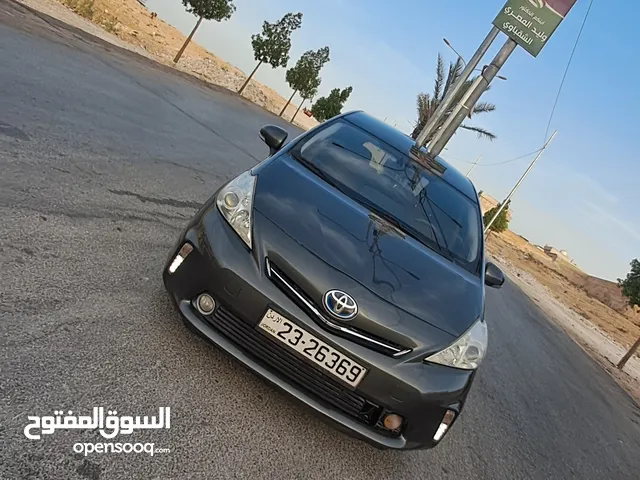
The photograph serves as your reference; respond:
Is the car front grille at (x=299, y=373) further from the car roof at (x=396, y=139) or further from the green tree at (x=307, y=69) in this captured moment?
the green tree at (x=307, y=69)

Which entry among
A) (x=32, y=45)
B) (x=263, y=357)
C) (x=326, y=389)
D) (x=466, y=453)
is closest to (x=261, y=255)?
(x=263, y=357)

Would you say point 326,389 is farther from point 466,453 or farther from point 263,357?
point 466,453

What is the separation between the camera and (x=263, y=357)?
2.62 m

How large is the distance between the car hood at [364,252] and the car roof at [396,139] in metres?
1.22

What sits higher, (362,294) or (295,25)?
(295,25)

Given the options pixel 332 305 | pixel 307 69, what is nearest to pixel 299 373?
pixel 332 305

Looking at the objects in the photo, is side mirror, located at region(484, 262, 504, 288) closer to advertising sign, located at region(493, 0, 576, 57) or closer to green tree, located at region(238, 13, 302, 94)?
advertising sign, located at region(493, 0, 576, 57)

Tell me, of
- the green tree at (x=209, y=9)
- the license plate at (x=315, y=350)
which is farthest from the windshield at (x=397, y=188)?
the green tree at (x=209, y=9)

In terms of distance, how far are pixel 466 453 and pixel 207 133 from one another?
9.29m

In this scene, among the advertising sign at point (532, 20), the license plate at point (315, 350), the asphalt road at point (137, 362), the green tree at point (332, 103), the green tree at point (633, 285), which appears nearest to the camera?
the asphalt road at point (137, 362)

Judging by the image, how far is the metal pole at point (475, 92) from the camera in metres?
15.5

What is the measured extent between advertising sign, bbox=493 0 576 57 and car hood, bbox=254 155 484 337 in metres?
13.1

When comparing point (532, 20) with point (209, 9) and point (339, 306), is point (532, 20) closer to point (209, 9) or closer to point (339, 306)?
point (339, 306)

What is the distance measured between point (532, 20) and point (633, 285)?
954 cm
